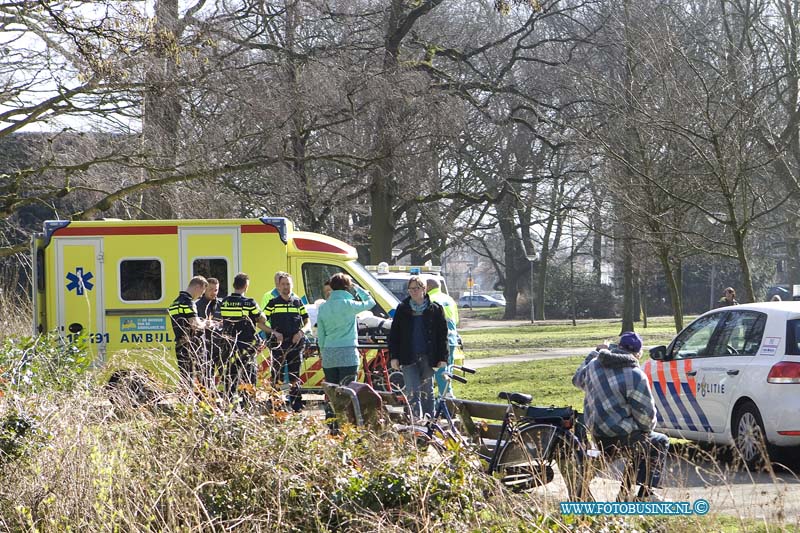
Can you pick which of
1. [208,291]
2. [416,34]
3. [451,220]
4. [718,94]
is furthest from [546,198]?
[208,291]

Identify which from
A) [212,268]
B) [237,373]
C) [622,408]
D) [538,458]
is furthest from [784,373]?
[212,268]

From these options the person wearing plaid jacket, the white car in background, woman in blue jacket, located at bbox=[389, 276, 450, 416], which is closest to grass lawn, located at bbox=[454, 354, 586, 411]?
woman in blue jacket, located at bbox=[389, 276, 450, 416]

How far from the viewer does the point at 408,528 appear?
18.9 feet

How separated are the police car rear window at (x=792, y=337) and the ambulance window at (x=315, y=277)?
7087 mm

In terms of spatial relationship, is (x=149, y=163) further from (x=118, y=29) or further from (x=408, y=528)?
(x=408, y=528)

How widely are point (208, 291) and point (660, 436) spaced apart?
671 cm

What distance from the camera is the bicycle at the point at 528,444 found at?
6688mm

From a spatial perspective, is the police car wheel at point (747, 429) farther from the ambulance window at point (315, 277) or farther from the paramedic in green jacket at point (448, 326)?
the ambulance window at point (315, 277)

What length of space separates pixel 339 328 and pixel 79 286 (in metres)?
4.85

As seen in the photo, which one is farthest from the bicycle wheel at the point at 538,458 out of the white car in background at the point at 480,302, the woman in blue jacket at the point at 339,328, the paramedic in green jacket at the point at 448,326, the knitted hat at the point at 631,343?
the white car in background at the point at 480,302

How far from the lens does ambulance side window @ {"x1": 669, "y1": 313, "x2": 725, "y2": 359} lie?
10688 millimetres

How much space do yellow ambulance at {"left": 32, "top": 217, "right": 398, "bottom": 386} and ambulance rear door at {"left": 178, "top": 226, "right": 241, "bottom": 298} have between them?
0.01m

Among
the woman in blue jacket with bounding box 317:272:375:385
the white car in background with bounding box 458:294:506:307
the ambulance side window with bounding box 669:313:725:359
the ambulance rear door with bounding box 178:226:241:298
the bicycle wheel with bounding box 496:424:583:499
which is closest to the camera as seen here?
the bicycle wheel with bounding box 496:424:583:499

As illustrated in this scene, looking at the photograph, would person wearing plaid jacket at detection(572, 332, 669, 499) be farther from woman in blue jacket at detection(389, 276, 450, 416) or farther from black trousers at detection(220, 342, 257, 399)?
woman in blue jacket at detection(389, 276, 450, 416)
